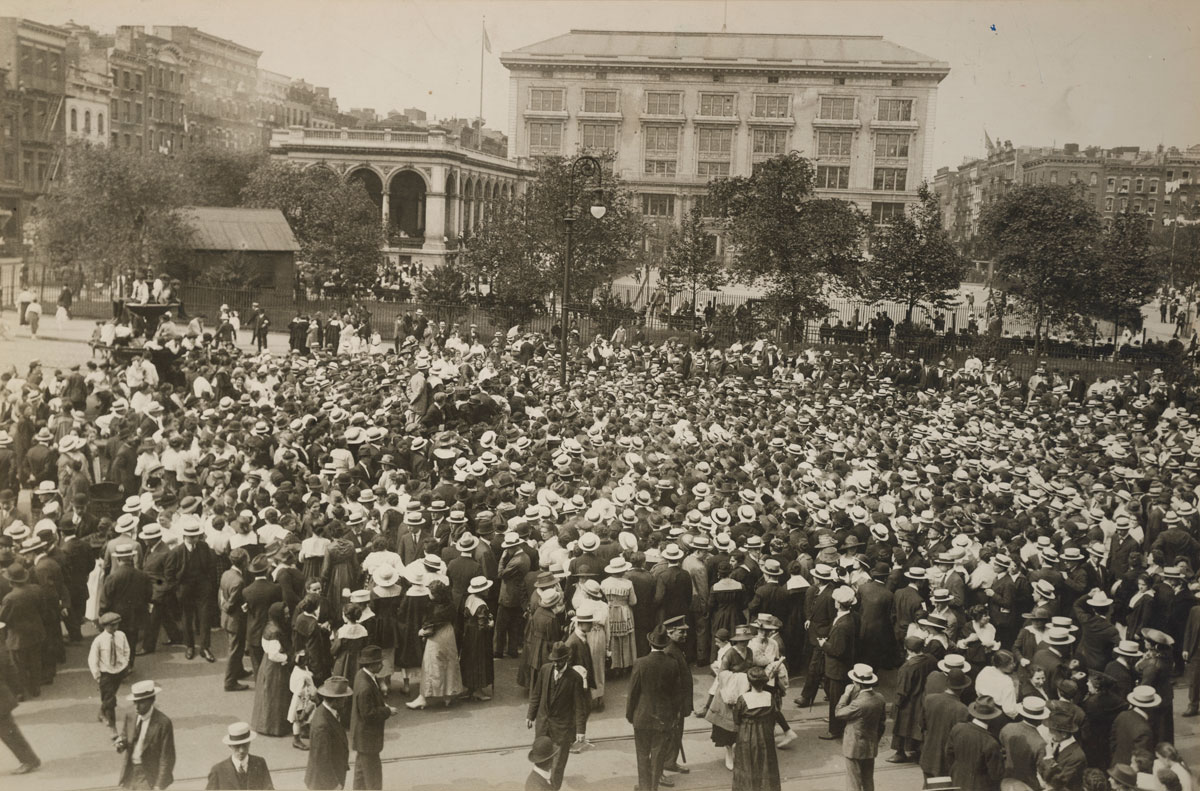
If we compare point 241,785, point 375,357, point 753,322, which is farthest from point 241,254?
point 241,785

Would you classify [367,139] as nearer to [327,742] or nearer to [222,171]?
[222,171]

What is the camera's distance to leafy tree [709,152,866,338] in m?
37.0

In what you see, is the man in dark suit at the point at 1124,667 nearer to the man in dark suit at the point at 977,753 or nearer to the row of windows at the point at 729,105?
the man in dark suit at the point at 977,753

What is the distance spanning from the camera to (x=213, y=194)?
5781 centimetres

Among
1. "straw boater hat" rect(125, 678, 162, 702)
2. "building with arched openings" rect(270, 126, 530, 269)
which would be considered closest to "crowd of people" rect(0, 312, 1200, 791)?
"straw boater hat" rect(125, 678, 162, 702)

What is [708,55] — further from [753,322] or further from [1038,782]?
[1038,782]

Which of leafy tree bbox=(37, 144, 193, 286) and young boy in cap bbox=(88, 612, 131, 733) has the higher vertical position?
leafy tree bbox=(37, 144, 193, 286)

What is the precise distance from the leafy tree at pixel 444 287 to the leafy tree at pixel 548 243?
992 millimetres

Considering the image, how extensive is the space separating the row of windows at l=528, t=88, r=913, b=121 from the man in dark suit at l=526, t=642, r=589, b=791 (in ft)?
196

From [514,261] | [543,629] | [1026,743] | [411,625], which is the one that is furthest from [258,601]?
[514,261]

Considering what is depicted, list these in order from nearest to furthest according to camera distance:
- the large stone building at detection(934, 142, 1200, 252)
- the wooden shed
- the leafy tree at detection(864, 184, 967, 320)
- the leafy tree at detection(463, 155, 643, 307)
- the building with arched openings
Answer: the large stone building at detection(934, 142, 1200, 252), the leafy tree at detection(463, 155, 643, 307), the leafy tree at detection(864, 184, 967, 320), the wooden shed, the building with arched openings

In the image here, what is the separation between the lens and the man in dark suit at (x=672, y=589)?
11.6 meters

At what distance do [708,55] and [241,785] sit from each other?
6065 cm

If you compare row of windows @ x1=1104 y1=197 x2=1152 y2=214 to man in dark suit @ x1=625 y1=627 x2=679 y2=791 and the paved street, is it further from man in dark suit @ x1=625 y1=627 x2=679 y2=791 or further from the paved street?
man in dark suit @ x1=625 y1=627 x2=679 y2=791
